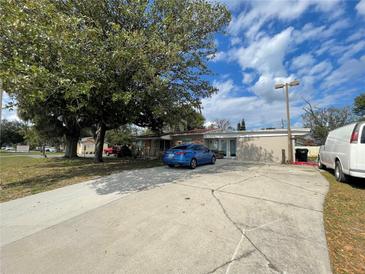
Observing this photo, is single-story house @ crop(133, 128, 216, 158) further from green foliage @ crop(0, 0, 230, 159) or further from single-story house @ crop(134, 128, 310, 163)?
green foliage @ crop(0, 0, 230, 159)

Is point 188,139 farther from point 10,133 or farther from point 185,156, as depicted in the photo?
→ point 10,133

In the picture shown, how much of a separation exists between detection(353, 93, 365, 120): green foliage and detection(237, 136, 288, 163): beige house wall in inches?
1348

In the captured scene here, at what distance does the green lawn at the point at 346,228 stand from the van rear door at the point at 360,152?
0.76m

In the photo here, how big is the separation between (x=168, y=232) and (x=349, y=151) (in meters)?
6.75

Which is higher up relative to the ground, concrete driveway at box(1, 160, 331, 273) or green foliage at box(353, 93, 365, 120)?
green foliage at box(353, 93, 365, 120)

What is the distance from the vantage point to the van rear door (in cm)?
620

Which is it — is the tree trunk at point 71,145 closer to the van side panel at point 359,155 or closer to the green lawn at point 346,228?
the green lawn at point 346,228

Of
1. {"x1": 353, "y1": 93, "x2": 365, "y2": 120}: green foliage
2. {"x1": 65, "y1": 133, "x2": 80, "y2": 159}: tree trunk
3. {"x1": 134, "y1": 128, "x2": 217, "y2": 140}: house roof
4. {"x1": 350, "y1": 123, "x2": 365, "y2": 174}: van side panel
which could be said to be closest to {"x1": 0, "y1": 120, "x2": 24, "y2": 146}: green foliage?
{"x1": 65, "y1": 133, "x2": 80, "y2": 159}: tree trunk

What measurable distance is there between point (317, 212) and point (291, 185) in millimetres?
2661

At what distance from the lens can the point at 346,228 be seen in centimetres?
373

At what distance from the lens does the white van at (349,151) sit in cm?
625

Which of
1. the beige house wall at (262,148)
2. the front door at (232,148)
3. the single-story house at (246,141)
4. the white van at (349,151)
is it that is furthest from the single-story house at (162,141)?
the white van at (349,151)

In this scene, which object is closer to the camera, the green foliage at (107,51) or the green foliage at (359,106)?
the green foliage at (107,51)

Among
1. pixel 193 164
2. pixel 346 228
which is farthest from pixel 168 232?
pixel 193 164
